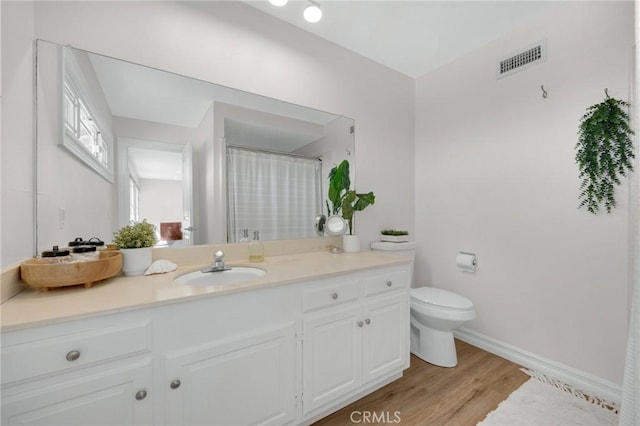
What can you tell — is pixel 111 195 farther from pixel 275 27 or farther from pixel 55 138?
pixel 275 27

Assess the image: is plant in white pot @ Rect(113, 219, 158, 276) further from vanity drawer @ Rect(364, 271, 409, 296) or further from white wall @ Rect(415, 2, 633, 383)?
white wall @ Rect(415, 2, 633, 383)

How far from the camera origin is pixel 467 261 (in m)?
2.21

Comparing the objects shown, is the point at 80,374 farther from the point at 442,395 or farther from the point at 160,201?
the point at 442,395

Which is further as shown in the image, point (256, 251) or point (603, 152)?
point (256, 251)

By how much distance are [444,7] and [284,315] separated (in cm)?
222

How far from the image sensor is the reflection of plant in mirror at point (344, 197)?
2.11 metres

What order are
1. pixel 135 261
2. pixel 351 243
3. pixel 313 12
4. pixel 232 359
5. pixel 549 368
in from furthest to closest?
pixel 351 243, pixel 549 368, pixel 313 12, pixel 135 261, pixel 232 359

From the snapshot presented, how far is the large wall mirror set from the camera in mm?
1198

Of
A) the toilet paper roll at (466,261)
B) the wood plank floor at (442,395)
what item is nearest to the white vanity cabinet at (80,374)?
the wood plank floor at (442,395)

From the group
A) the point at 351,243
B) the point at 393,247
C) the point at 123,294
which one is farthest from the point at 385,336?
the point at 123,294

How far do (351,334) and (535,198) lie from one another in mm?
1661

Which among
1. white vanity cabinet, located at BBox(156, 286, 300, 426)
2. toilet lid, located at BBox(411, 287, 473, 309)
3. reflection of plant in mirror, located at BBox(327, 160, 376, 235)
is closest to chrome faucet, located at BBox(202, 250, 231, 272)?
white vanity cabinet, located at BBox(156, 286, 300, 426)

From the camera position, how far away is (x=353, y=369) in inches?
58.2

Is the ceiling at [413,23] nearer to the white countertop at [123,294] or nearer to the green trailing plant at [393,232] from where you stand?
the green trailing plant at [393,232]
